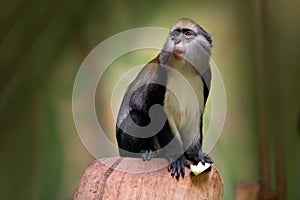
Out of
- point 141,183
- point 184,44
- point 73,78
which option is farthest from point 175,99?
point 73,78

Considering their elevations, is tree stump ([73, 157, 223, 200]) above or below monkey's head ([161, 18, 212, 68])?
below

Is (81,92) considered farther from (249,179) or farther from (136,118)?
(249,179)

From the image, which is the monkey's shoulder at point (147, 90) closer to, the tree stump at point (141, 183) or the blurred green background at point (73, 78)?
the tree stump at point (141, 183)

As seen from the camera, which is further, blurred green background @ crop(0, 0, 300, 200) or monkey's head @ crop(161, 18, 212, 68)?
blurred green background @ crop(0, 0, 300, 200)

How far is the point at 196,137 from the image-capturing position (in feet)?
5.31

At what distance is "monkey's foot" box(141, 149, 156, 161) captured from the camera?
5.05 feet

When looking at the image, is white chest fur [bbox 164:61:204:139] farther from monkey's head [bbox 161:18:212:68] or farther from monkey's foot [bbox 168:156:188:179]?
monkey's foot [bbox 168:156:188:179]

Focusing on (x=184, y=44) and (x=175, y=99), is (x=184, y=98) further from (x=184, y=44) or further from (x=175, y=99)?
(x=184, y=44)

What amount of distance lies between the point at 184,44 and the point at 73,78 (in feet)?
2.97

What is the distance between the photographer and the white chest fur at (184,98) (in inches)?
61.5

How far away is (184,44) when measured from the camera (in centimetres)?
157

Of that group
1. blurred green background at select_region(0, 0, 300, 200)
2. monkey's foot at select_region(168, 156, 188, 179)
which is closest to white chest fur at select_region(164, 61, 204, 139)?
monkey's foot at select_region(168, 156, 188, 179)

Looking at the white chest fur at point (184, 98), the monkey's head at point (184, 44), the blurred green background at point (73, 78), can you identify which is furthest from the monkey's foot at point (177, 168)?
the blurred green background at point (73, 78)

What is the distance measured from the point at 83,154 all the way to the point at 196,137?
0.81m
